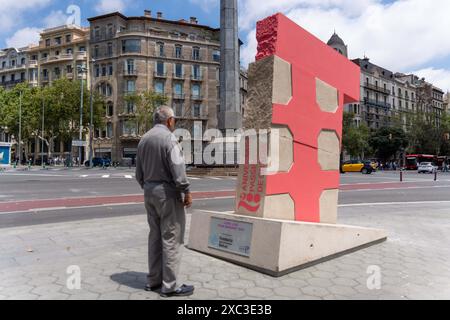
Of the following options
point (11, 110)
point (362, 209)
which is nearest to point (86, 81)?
point (11, 110)

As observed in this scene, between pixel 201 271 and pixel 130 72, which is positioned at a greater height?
pixel 130 72

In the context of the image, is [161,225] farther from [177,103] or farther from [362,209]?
[177,103]

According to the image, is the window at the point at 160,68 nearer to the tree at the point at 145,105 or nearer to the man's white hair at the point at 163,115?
the tree at the point at 145,105

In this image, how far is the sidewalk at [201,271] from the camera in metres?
3.77

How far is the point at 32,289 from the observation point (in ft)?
12.5

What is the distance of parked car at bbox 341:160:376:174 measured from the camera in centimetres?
3995

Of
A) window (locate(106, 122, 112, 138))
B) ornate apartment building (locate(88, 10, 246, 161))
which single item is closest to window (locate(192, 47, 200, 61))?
ornate apartment building (locate(88, 10, 246, 161))

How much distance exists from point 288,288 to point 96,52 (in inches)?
2492

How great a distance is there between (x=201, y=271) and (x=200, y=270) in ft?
0.11

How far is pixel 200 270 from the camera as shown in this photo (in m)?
4.47

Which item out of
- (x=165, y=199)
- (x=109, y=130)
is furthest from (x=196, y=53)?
(x=165, y=199)

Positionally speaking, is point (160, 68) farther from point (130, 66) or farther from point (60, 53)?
point (60, 53)

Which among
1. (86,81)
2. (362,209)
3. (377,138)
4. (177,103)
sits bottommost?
(362,209)

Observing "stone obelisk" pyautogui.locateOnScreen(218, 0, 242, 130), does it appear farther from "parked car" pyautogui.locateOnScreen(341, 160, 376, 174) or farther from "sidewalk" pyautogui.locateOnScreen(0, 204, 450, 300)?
"sidewalk" pyautogui.locateOnScreen(0, 204, 450, 300)
